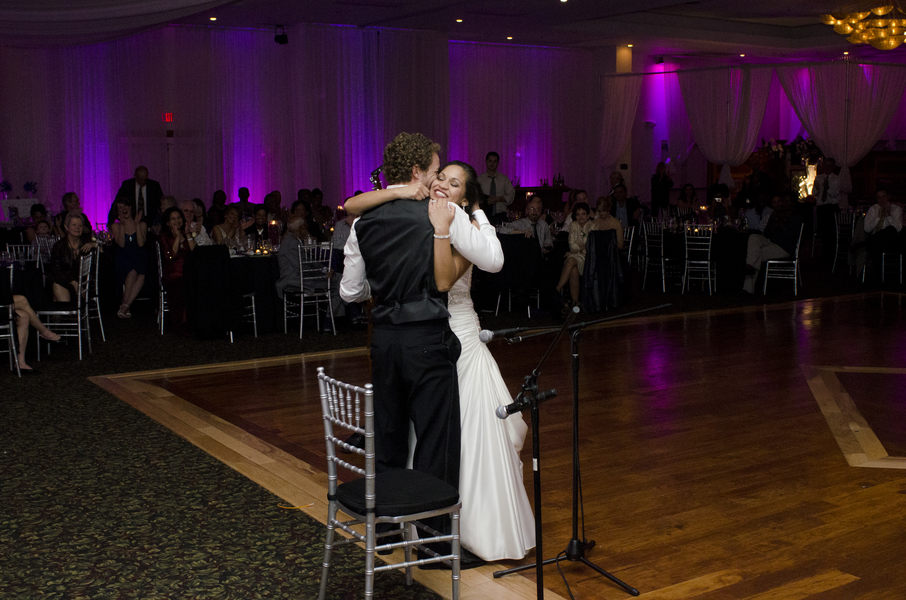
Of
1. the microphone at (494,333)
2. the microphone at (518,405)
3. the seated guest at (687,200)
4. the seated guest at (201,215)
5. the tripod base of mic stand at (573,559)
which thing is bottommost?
the tripod base of mic stand at (573,559)

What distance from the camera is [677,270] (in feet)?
37.3

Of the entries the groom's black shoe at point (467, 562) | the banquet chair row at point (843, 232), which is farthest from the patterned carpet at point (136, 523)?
the banquet chair row at point (843, 232)

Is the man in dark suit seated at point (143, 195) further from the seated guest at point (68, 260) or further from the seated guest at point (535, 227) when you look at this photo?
the seated guest at point (535, 227)

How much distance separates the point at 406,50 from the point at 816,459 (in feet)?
35.5

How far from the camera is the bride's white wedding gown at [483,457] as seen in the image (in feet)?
10.5

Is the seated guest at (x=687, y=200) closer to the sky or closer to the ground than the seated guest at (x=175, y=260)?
closer to the sky

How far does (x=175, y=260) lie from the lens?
846 centimetres

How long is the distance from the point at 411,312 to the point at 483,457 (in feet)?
1.89

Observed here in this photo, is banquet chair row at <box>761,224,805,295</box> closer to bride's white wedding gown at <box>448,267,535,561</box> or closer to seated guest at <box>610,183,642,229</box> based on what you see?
seated guest at <box>610,183,642,229</box>

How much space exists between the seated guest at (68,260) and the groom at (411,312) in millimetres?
5346

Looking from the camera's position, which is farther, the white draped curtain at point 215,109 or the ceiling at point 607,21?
the white draped curtain at point 215,109

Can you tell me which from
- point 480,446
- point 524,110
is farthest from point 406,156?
point 524,110

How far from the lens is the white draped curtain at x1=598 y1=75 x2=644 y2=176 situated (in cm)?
1653

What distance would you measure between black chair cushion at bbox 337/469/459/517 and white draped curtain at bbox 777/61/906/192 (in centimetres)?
1364
